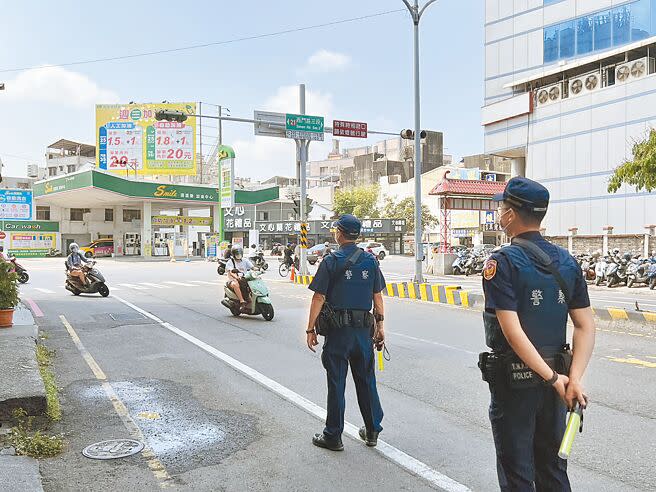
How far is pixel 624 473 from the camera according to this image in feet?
13.8

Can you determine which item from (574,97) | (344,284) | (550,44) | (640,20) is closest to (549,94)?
(574,97)

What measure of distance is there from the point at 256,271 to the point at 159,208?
4672cm

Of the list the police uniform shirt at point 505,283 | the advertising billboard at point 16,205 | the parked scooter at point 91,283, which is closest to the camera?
the police uniform shirt at point 505,283

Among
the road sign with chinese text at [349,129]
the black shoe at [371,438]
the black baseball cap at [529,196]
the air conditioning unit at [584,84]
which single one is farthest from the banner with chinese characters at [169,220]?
the black baseball cap at [529,196]

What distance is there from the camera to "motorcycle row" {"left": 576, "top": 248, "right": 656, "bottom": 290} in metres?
20.6

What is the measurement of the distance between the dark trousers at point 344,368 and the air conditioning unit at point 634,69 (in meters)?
28.8

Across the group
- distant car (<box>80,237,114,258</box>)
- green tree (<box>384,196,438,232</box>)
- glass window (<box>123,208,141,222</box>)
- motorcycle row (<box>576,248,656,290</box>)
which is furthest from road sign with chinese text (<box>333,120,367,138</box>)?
glass window (<box>123,208,141,222</box>)

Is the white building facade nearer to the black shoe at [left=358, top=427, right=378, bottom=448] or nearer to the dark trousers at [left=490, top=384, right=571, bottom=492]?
the black shoe at [left=358, top=427, right=378, bottom=448]

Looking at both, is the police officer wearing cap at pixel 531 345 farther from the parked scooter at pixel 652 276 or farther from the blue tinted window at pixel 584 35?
the blue tinted window at pixel 584 35

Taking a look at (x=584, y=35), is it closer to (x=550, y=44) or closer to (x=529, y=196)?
(x=550, y=44)

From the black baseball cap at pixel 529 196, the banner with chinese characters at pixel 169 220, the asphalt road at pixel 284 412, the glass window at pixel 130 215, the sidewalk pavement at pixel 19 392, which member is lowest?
the asphalt road at pixel 284 412

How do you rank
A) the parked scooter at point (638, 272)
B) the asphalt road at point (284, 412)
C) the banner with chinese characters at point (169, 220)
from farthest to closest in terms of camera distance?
the banner with chinese characters at point (169, 220)
the parked scooter at point (638, 272)
the asphalt road at point (284, 412)

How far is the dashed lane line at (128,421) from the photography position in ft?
13.9

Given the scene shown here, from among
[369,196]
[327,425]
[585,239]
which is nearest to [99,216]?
[369,196]
